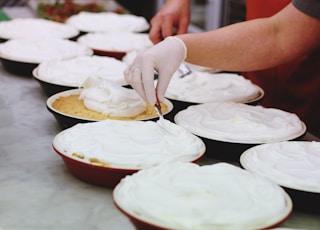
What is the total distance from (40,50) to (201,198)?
1871mm

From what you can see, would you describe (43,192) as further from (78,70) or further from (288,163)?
(78,70)

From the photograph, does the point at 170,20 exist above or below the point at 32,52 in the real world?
above

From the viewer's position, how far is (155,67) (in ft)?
6.48

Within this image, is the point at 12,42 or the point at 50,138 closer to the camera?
the point at 50,138

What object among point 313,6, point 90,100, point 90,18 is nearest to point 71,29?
point 90,18

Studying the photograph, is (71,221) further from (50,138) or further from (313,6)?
(313,6)

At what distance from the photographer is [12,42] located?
296cm

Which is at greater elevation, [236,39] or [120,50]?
[236,39]

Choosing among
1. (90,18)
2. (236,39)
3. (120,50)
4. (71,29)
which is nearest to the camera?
(236,39)

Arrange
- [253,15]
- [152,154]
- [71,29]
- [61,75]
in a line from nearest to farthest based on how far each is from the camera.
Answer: [152,154]
[61,75]
[253,15]
[71,29]

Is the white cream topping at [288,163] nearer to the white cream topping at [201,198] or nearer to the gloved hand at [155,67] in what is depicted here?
the white cream topping at [201,198]

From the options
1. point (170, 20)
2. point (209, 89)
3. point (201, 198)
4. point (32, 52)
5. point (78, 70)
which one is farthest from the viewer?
point (170, 20)

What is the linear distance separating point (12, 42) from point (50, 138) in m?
1.15

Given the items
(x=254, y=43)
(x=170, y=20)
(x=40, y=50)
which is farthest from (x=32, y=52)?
(x=254, y=43)
